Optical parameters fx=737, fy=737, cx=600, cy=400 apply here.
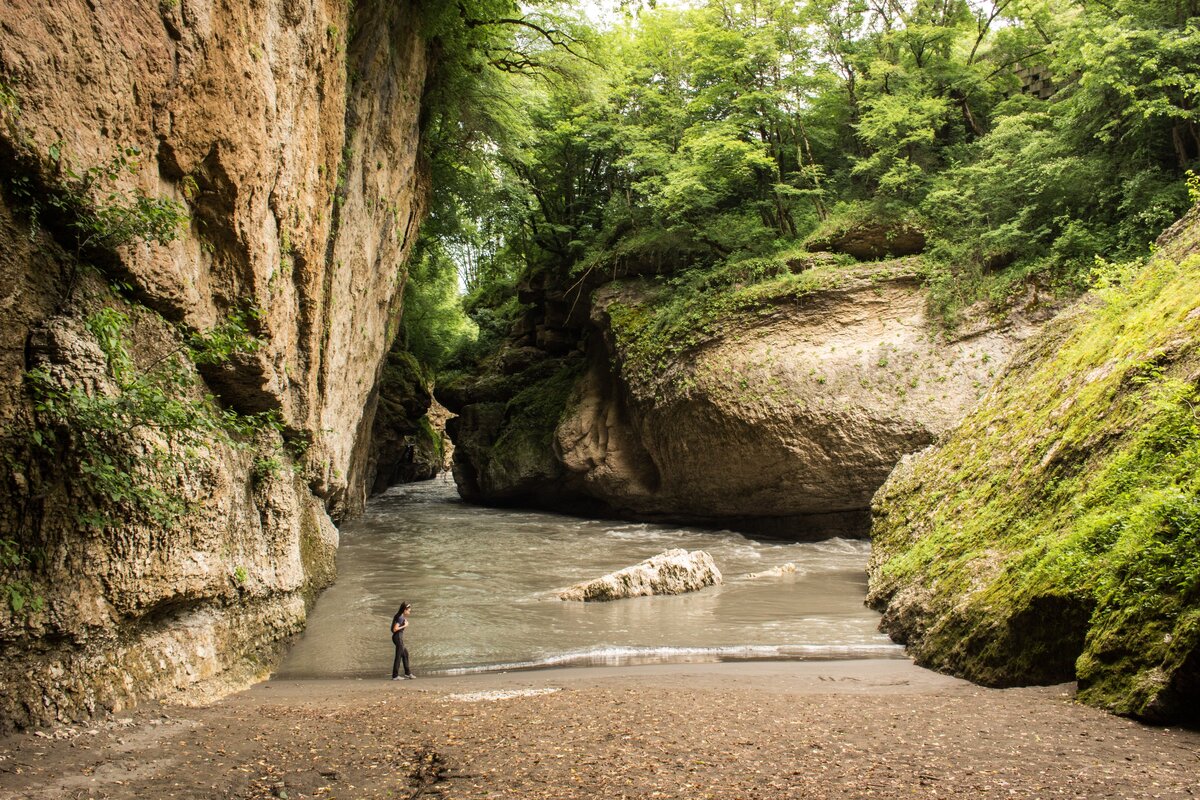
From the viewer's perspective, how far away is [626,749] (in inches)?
196

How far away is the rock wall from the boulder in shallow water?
181 inches

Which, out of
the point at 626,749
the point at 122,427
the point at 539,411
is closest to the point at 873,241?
the point at 539,411

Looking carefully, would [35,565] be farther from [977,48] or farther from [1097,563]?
[977,48]

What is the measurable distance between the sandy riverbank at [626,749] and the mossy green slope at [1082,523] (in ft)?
1.43

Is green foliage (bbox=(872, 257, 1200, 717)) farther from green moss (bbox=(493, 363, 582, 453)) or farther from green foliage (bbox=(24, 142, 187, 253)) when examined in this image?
green moss (bbox=(493, 363, 582, 453))

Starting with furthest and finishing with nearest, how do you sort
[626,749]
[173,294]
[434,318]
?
[434,318], [173,294], [626,749]

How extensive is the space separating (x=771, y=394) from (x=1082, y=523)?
12.5 metres

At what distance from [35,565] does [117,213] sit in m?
2.71

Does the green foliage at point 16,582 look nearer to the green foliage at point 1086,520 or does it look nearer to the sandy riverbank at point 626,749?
the sandy riverbank at point 626,749

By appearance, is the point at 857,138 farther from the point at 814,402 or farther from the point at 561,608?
the point at 561,608

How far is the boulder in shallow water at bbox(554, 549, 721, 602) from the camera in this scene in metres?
12.7

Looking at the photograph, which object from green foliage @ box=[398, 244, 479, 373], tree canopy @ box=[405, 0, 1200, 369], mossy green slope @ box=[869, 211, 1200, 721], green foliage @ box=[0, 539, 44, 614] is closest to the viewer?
green foliage @ box=[0, 539, 44, 614]

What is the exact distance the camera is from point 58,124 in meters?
5.40

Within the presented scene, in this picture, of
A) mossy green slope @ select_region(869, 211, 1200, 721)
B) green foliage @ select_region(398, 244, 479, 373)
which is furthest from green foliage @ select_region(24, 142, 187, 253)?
green foliage @ select_region(398, 244, 479, 373)
